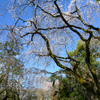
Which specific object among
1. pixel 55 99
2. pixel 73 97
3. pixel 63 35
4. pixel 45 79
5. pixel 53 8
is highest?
pixel 53 8

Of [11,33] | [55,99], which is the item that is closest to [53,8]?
[11,33]

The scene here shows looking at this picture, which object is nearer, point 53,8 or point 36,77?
point 36,77

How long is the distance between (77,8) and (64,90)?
38.3 ft

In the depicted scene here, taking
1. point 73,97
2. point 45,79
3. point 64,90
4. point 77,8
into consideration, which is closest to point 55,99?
point 64,90

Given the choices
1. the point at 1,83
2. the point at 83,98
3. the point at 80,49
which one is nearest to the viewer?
the point at 1,83

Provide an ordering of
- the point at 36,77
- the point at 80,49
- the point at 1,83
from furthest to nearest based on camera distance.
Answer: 1. the point at 80,49
2. the point at 1,83
3. the point at 36,77

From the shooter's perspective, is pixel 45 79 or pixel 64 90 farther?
pixel 64 90

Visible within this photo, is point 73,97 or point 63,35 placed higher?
point 63,35

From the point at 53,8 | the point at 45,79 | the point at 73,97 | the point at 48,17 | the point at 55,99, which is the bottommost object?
the point at 55,99

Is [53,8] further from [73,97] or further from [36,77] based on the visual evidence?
[73,97]

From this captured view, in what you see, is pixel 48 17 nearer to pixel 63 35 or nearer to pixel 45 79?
pixel 63 35

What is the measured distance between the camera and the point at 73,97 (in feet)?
41.7

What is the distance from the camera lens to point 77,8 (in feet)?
14.5

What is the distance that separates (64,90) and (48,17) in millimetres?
11640
